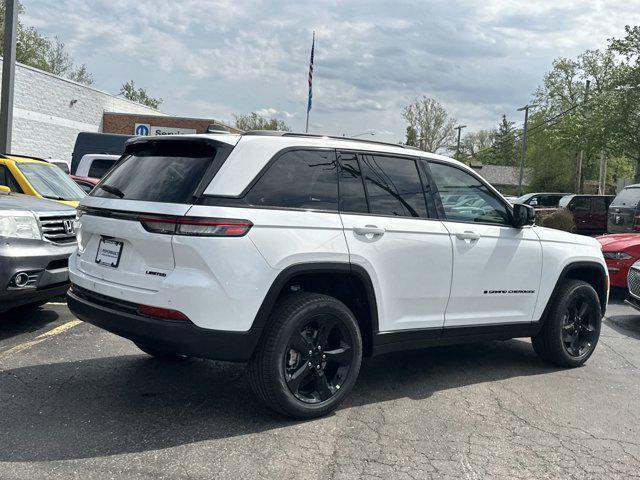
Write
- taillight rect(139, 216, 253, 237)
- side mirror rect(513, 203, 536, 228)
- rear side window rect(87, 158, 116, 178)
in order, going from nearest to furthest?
taillight rect(139, 216, 253, 237), side mirror rect(513, 203, 536, 228), rear side window rect(87, 158, 116, 178)

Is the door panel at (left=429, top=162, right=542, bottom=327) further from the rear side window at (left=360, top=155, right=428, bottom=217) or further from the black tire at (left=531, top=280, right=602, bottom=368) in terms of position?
the black tire at (left=531, top=280, right=602, bottom=368)

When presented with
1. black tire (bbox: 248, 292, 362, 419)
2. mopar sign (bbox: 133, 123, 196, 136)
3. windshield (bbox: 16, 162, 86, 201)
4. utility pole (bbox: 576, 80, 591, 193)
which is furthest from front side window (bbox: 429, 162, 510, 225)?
utility pole (bbox: 576, 80, 591, 193)

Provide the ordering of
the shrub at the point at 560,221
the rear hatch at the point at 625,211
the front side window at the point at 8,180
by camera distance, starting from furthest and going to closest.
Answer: the shrub at the point at 560,221, the rear hatch at the point at 625,211, the front side window at the point at 8,180

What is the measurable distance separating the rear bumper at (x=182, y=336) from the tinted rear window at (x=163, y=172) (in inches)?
28.7

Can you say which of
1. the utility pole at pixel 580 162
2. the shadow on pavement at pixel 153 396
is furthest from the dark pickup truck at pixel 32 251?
the utility pole at pixel 580 162

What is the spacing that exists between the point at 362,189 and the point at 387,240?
0.41 meters

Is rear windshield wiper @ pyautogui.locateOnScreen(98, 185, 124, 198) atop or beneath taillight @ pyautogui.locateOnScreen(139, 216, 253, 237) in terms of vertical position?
atop

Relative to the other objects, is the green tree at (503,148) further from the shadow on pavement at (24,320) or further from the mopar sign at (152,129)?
the shadow on pavement at (24,320)

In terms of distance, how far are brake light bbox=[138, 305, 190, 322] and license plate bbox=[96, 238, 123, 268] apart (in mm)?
422

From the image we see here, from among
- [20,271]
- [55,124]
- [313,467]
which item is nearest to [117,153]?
[55,124]

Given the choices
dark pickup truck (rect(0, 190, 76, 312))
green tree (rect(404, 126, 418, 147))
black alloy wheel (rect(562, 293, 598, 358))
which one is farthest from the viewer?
green tree (rect(404, 126, 418, 147))

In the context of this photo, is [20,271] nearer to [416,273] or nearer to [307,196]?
[307,196]

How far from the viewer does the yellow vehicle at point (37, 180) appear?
803 centimetres

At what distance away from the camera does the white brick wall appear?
23266mm
